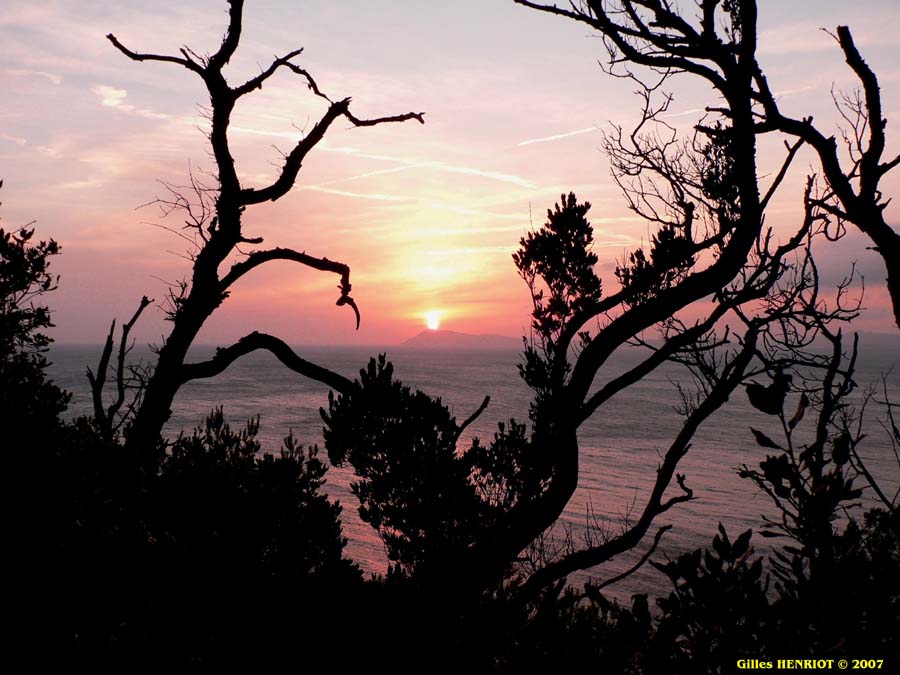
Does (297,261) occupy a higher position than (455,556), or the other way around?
(297,261)

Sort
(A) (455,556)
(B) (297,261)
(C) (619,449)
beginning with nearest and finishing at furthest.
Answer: (A) (455,556)
(B) (297,261)
(C) (619,449)

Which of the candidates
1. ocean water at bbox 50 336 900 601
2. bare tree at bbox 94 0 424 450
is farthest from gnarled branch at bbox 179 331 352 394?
ocean water at bbox 50 336 900 601

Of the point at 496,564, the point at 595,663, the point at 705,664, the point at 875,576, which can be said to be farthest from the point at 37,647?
the point at 875,576

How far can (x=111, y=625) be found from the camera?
5.02 metres

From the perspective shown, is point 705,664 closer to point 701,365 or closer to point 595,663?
point 595,663

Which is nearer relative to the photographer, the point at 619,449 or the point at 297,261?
the point at 297,261

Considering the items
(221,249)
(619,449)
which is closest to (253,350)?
(221,249)

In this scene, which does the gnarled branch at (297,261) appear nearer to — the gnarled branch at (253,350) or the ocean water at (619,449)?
the gnarled branch at (253,350)

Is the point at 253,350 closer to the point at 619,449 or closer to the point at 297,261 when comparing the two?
the point at 297,261

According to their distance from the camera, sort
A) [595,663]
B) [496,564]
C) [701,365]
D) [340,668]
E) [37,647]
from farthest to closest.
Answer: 1. [701,365]
2. [496,564]
3. [340,668]
4. [37,647]
5. [595,663]

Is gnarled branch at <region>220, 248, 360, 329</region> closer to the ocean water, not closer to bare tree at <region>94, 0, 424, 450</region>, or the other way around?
bare tree at <region>94, 0, 424, 450</region>

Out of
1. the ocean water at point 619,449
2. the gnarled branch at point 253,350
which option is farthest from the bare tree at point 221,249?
the ocean water at point 619,449

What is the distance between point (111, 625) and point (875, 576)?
15.4 ft

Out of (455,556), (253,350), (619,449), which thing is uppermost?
(253,350)
